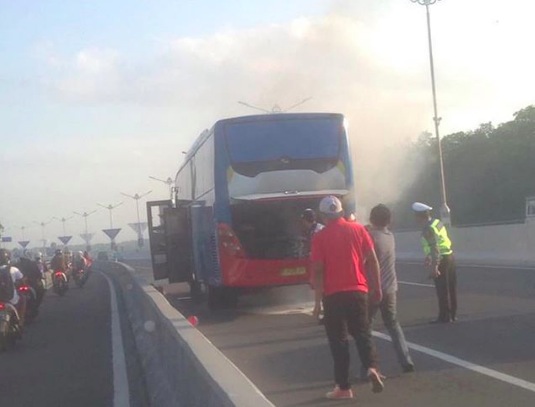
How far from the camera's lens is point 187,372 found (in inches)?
317

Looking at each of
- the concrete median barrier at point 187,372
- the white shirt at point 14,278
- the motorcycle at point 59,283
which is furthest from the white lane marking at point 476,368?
the motorcycle at point 59,283

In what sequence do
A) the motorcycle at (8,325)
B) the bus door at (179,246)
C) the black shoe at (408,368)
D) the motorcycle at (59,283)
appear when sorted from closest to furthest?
the black shoe at (408,368) → the motorcycle at (8,325) → the bus door at (179,246) → the motorcycle at (59,283)

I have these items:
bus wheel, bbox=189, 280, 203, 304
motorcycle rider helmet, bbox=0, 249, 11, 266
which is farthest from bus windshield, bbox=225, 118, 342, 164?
bus wheel, bbox=189, 280, 203, 304

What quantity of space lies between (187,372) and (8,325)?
10.3 metres

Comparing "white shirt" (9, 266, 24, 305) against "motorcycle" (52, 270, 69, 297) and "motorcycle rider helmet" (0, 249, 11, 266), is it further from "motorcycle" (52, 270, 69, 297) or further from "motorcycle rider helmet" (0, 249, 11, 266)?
"motorcycle" (52, 270, 69, 297)

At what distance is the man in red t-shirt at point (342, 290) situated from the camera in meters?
9.66

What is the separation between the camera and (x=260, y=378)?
38.7 ft

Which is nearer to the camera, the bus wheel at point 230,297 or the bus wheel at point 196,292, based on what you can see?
the bus wheel at point 230,297

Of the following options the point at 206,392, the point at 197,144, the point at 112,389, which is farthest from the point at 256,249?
the point at 206,392

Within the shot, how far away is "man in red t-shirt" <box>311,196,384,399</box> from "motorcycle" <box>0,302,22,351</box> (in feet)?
29.1

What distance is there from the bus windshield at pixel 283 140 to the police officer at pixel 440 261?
4538 millimetres

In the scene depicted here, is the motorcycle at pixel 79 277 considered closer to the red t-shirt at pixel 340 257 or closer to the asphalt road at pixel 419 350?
the asphalt road at pixel 419 350

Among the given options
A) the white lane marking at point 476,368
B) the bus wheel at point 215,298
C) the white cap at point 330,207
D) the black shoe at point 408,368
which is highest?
the white cap at point 330,207

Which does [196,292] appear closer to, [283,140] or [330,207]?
[283,140]
